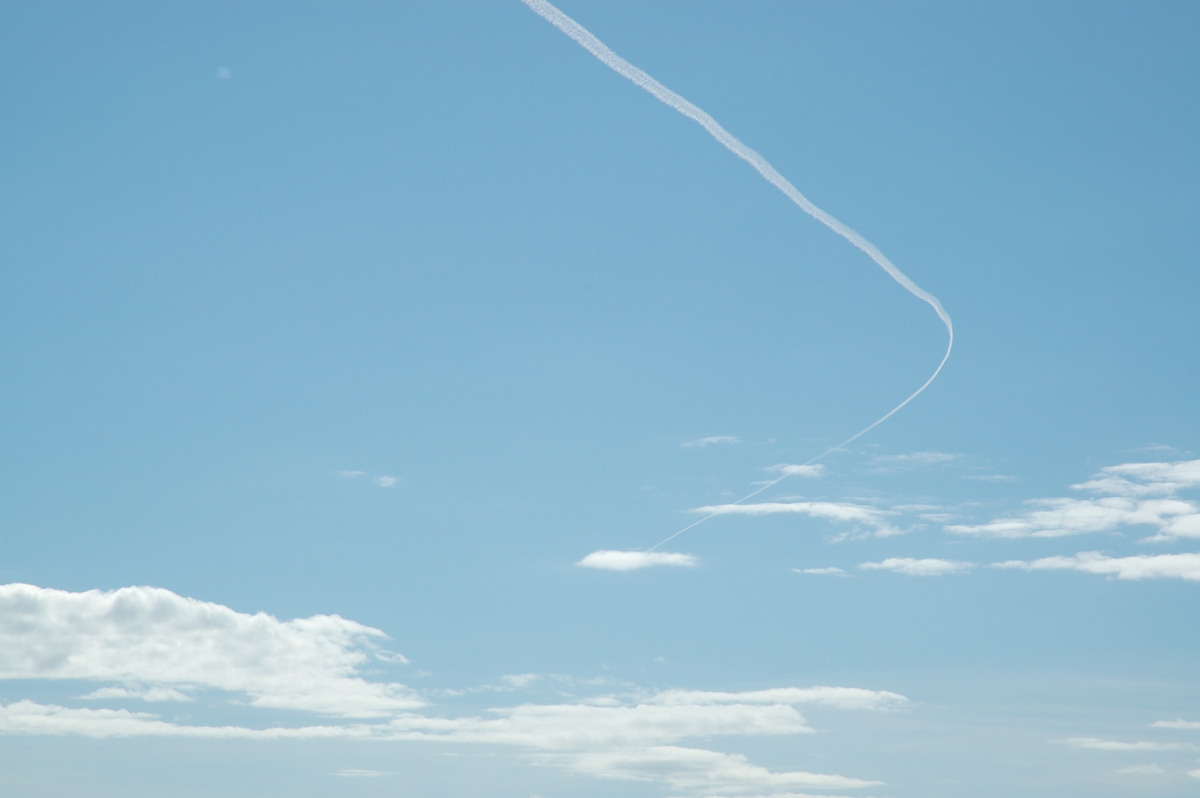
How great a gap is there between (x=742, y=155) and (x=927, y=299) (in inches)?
1460

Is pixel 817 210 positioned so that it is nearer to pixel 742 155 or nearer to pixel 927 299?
pixel 742 155

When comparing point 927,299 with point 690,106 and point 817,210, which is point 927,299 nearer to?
point 817,210

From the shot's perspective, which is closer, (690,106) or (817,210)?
(690,106)

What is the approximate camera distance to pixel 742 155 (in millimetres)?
87375

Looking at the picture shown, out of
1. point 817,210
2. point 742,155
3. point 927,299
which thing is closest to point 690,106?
point 742,155

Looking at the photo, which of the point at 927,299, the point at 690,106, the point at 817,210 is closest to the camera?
the point at 690,106

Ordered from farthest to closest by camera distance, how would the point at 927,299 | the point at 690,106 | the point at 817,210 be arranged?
the point at 927,299 < the point at 817,210 < the point at 690,106

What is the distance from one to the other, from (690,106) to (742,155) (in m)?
9.46

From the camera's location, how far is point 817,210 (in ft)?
307

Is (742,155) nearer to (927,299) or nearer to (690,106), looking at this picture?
(690,106)

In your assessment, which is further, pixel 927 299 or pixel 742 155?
pixel 927 299

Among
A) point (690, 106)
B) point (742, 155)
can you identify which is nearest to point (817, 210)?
point (742, 155)

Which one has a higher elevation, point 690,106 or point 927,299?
point 690,106
